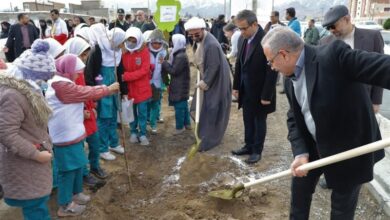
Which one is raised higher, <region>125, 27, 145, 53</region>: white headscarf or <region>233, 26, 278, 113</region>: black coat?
<region>125, 27, 145, 53</region>: white headscarf

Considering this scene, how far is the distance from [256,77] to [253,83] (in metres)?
0.09

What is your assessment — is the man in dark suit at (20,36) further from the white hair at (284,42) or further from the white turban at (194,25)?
the white hair at (284,42)

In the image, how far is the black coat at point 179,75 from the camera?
5.37 m

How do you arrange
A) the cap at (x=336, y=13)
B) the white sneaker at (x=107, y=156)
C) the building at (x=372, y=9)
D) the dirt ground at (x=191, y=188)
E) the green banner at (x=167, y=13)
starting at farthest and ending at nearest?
the building at (x=372, y=9) < the green banner at (x=167, y=13) < the white sneaker at (x=107, y=156) < the dirt ground at (x=191, y=188) < the cap at (x=336, y=13)

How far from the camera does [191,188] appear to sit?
13.4 ft

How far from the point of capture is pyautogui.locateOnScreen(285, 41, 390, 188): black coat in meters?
1.93

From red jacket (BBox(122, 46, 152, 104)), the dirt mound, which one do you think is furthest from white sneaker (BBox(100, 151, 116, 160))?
the dirt mound

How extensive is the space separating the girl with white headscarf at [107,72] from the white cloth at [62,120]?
42.2 inches

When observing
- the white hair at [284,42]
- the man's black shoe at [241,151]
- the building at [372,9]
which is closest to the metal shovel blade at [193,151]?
the man's black shoe at [241,151]

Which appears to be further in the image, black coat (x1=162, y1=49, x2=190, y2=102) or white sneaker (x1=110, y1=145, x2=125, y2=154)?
black coat (x1=162, y1=49, x2=190, y2=102)

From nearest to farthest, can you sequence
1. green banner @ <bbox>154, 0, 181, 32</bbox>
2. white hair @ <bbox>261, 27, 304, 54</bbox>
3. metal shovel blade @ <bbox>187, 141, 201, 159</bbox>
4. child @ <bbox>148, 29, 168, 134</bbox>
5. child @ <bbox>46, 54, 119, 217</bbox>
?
white hair @ <bbox>261, 27, 304, 54</bbox> → child @ <bbox>46, 54, 119, 217</bbox> → metal shovel blade @ <bbox>187, 141, 201, 159</bbox> → child @ <bbox>148, 29, 168, 134</bbox> → green banner @ <bbox>154, 0, 181, 32</bbox>

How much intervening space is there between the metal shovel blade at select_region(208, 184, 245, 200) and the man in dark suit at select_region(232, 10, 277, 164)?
1069 mm

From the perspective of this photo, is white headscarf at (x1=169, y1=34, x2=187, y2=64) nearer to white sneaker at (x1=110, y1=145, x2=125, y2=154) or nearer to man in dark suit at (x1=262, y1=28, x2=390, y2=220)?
white sneaker at (x1=110, y1=145, x2=125, y2=154)

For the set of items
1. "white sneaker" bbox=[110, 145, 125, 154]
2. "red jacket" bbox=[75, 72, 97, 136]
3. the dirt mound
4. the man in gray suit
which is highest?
the man in gray suit
